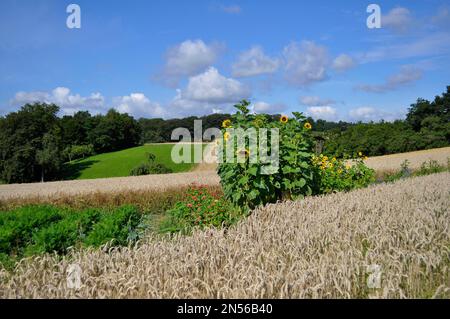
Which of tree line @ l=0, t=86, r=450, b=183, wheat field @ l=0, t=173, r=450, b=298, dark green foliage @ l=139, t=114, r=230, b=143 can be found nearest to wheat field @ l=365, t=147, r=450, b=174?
tree line @ l=0, t=86, r=450, b=183

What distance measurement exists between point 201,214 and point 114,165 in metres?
51.7

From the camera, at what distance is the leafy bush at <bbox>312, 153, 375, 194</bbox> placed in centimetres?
1077

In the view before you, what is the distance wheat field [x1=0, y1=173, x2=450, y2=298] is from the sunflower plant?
8.13 ft

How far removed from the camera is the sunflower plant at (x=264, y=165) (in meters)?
7.88

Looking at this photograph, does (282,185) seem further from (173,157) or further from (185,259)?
(173,157)

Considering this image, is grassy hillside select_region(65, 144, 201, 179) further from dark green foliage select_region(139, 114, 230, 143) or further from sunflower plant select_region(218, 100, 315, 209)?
sunflower plant select_region(218, 100, 315, 209)

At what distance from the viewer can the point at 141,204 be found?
1452 cm

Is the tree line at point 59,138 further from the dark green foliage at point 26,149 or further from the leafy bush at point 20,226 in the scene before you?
the leafy bush at point 20,226

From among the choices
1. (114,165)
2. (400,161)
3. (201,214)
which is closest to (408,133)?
(400,161)

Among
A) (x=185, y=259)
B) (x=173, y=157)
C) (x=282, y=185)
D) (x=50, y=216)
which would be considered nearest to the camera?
(x=185, y=259)

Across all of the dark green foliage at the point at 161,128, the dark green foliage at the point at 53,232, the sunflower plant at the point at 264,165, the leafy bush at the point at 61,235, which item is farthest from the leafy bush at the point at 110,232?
the dark green foliage at the point at 161,128
